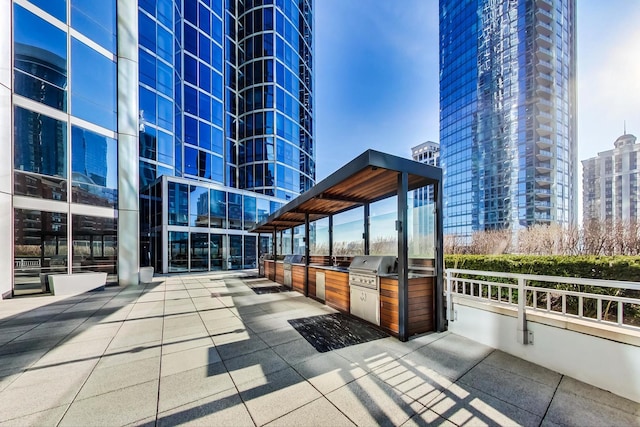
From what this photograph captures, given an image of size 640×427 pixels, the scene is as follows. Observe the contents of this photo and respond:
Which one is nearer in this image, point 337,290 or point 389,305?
point 389,305

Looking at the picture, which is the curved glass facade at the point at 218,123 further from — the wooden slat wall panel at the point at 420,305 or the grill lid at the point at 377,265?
the wooden slat wall panel at the point at 420,305

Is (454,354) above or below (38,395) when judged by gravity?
below

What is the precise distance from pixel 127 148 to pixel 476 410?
13.1 metres

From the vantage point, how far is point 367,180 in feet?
15.8

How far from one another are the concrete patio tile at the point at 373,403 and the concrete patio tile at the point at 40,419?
237 centimetres

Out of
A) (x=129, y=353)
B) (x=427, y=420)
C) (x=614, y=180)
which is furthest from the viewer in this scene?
(x=614, y=180)

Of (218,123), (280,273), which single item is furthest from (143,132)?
(280,273)

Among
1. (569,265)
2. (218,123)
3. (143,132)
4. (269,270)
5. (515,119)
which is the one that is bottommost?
(269,270)

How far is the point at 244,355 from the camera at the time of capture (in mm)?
3398

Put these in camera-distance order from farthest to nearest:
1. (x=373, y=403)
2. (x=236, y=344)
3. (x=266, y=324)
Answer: (x=266, y=324) < (x=236, y=344) < (x=373, y=403)

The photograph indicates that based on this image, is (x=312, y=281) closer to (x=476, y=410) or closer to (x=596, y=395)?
(x=476, y=410)

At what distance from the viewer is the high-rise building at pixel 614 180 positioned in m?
41.5

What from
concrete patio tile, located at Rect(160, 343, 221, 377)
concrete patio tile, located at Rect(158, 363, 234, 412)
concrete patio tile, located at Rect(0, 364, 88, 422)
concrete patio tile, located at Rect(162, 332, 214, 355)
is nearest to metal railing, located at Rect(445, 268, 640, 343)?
concrete patio tile, located at Rect(158, 363, 234, 412)

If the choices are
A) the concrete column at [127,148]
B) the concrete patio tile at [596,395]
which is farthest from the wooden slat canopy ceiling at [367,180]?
the concrete column at [127,148]
